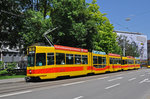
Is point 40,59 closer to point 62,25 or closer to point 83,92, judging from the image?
point 83,92

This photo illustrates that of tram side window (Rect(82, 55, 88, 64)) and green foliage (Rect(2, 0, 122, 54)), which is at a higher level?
green foliage (Rect(2, 0, 122, 54))

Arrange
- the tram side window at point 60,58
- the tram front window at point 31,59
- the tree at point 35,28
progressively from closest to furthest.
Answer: the tram front window at point 31,59
the tram side window at point 60,58
the tree at point 35,28

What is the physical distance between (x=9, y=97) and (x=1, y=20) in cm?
1964

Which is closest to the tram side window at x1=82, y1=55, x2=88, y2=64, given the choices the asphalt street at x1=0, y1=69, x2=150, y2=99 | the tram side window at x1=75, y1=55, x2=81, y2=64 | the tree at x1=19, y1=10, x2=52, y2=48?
the tram side window at x1=75, y1=55, x2=81, y2=64

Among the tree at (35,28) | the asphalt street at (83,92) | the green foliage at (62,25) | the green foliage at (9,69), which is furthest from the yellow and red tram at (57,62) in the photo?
the green foliage at (9,69)

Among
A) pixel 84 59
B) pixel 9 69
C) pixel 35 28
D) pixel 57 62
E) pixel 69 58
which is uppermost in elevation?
pixel 35 28

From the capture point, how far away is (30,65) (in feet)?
51.4

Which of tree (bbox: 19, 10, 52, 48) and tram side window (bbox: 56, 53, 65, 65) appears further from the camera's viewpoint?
tree (bbox: 19, 10, 52, 48)

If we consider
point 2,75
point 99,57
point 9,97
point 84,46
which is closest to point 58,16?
point 84,46

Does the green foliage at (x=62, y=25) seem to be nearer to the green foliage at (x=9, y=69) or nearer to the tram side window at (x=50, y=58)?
the green foliage at (x=9, y=69)

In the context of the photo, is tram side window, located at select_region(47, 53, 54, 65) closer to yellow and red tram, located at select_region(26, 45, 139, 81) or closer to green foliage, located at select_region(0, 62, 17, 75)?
yellow and red tram, located at select_region(26, 45, 139, 81)

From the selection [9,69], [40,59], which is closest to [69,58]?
[40,59]

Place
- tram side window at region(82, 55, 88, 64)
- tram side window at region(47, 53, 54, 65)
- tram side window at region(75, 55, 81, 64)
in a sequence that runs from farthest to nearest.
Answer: tram side window at region(82, 55, 88, 64) → tram side window at region(75, 55, 81, 64) → tram side window at region(47, 53, 54, 65)

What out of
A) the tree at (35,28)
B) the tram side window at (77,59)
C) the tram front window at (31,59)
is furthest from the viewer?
the tree at (35,28)
